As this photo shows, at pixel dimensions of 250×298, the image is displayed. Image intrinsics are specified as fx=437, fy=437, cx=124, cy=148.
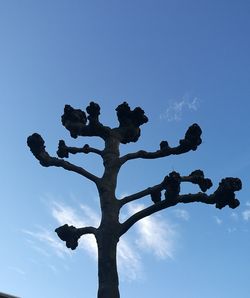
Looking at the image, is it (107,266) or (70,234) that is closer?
(107,266)

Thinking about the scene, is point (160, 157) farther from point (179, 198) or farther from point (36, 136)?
point (36, 136)

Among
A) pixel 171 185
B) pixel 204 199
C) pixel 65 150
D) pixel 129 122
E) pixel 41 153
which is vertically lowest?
pixel 171 185

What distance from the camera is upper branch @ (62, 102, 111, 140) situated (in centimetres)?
1119

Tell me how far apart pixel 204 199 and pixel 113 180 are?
2.08 metres

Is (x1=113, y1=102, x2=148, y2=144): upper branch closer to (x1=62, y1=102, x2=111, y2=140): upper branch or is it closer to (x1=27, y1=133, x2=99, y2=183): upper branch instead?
(x1=62, y1=102, x2=111, y2=140): upper branch

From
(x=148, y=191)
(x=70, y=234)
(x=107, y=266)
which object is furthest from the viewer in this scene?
(x=148, y=191)

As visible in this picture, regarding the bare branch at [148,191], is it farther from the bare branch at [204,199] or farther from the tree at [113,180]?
the bare branch at [204,199]

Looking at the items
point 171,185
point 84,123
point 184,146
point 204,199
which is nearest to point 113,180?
point 171,185

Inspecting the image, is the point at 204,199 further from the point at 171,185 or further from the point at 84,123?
the point at 84,123

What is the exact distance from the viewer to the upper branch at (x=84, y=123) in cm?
1119

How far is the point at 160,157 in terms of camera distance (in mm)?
11219

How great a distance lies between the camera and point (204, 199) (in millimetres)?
9750

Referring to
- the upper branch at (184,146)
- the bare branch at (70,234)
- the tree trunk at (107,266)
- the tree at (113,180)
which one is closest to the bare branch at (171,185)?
the tree at (113,180)

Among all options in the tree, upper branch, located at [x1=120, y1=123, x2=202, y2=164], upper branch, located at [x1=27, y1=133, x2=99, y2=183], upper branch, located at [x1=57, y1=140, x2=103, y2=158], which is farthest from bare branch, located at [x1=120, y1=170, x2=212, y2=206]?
upper branch, located at [x1=57, y1=140, x2=103, y2=158]
